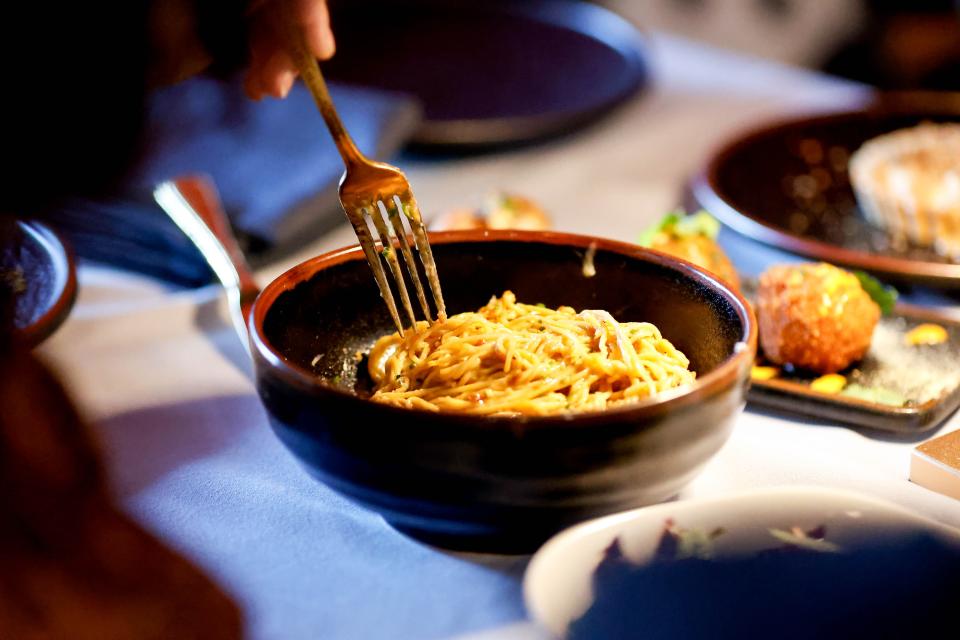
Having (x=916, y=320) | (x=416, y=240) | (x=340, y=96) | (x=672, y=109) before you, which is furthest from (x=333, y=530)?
(x=672, y=109)

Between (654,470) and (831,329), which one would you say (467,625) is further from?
(831,329)

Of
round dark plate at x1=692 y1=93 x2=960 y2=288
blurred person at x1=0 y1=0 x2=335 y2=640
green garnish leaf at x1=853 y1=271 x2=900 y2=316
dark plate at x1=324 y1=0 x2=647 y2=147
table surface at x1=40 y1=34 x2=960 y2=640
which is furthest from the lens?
dark plate at x1=324 y1=0 x2=647 y2=147

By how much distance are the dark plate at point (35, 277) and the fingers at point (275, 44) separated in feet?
1.26

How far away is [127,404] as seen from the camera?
134cm

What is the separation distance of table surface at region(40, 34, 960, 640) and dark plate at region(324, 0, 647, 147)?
0.35 meters

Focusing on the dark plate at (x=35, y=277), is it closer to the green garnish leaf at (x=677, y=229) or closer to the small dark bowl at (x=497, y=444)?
the small dark bowl at (x=497, y=444)

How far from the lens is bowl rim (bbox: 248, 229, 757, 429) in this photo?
0.84m

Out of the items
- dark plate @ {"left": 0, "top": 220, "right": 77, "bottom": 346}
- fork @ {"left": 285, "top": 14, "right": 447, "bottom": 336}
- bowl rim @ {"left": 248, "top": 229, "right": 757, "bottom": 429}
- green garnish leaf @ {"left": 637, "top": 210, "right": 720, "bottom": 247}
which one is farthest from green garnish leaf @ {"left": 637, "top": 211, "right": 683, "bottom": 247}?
dark plate @ {"left": 0, "top": 220, "right": 77, "bottom": 346}

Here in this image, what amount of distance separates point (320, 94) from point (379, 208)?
16cm

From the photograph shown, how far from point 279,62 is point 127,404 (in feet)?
1.80

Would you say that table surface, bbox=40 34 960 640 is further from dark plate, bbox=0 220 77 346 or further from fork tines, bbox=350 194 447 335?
fork tines, bbox=350 194 447 335

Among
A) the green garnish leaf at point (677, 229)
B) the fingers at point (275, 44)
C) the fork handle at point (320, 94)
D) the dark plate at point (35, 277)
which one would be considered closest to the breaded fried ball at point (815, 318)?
the green garnish leaf at point (677, 229)

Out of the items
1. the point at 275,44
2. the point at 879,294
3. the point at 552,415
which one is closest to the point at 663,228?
the point at 879,294

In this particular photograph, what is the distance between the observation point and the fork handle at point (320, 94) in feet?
3.93
